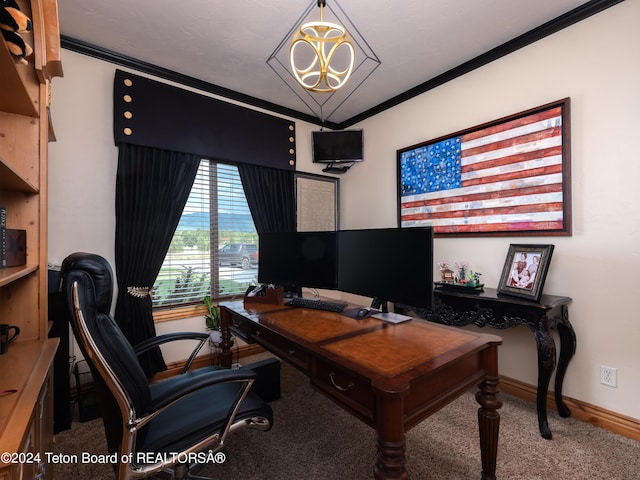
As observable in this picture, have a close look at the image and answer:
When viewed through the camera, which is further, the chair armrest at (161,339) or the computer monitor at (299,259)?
the computer monitor at (299,259)

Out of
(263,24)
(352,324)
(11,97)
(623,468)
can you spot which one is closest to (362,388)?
(352,324)

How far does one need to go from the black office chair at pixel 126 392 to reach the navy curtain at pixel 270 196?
2.12m

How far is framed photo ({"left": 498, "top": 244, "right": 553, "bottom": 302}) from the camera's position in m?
2.01

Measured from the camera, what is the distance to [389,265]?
1.68m

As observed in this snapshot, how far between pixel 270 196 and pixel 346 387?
2.45 m

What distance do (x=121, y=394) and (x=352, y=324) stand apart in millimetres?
1076

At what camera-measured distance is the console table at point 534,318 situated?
187 cm

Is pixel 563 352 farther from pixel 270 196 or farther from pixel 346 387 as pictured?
pixel 270 196

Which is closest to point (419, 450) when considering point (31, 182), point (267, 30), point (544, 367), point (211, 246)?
point (544, 367)

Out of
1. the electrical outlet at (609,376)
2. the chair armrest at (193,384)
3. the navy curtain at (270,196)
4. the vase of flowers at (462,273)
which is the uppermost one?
the navy curtain at (270,196)

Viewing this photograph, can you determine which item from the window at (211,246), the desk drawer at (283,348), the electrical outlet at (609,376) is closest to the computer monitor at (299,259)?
the desk drawer at (283,348)

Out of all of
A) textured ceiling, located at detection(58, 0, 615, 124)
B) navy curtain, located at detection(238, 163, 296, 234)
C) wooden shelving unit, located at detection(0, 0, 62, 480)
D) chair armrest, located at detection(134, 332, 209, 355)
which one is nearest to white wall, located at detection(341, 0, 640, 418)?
textured ceiling, located at detection(58, 0, 615, 124)

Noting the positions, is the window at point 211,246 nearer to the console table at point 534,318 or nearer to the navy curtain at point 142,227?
the navy curtain at point 142,227

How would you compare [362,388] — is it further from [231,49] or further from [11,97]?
[231,49]
